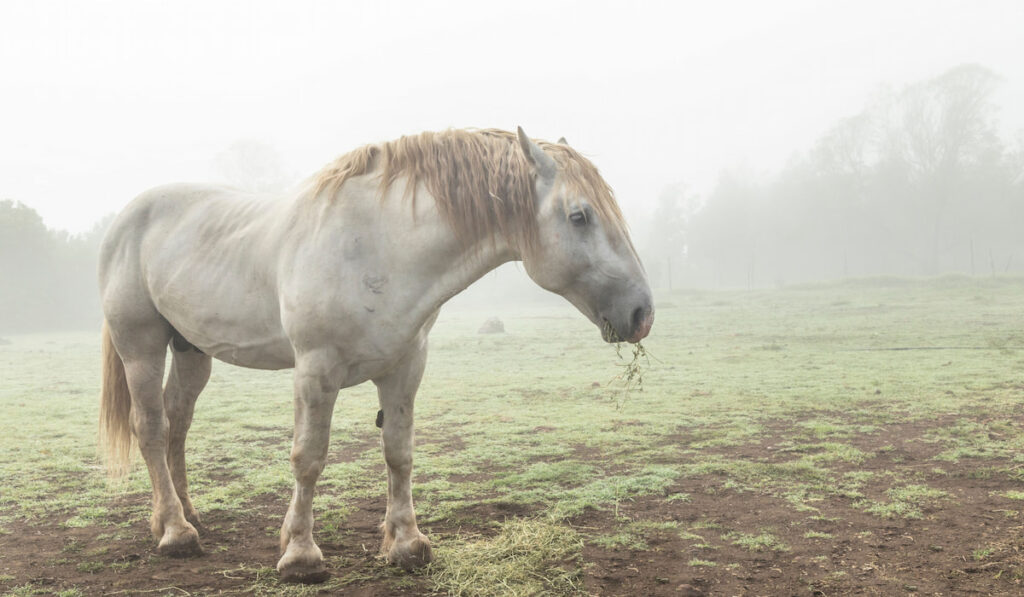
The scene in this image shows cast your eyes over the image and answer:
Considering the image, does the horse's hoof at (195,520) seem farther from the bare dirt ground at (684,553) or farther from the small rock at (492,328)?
the small rock at (492,328)

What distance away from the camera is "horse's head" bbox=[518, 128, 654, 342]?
2795 mm

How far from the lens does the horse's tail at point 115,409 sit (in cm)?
397

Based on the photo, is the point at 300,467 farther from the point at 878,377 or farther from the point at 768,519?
the point at 878,377

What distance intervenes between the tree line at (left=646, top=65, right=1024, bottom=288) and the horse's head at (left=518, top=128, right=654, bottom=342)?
4187 cm

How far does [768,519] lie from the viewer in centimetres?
378

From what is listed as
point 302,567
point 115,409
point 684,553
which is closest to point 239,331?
point 302,567

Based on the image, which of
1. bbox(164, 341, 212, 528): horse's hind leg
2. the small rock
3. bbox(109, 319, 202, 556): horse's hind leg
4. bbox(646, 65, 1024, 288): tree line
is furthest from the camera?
bbox(646, 65, 1024, 288): tree line

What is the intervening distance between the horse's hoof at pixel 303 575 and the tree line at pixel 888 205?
42131 millimetres

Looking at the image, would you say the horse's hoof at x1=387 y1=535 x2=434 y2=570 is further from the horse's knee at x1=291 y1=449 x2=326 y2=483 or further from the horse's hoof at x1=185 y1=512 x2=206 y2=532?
the horse's hoof at x1=185 y1=512 x2=206 y2=532

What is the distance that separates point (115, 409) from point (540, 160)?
3.01 meters

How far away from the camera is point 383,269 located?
2.94 meters

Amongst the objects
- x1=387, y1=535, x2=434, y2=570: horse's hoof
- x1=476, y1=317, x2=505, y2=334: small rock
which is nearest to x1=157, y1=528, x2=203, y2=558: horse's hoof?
x1=387, y1=535, x2=434, y2=570: horse's hoof

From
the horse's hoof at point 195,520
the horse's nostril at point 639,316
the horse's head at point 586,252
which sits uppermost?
the horse's head at point 586,252

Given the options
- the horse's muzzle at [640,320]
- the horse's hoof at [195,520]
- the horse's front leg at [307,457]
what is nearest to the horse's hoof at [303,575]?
the horse's front leg at [307,457]
